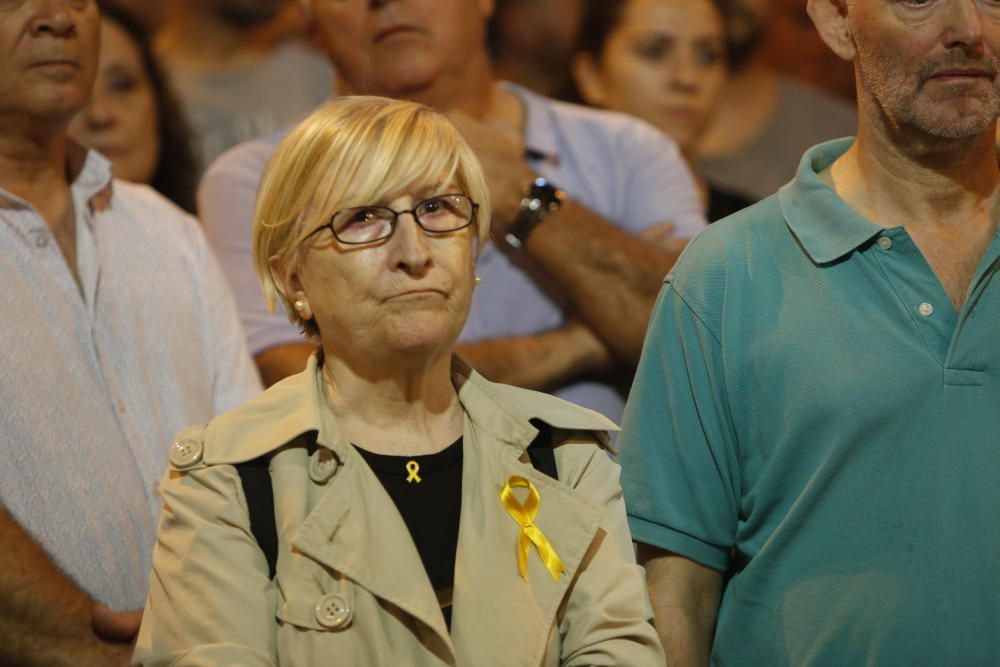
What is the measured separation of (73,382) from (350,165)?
1.01 m

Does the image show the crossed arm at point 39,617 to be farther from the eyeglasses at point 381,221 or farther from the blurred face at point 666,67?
the blurred face at point 666,67

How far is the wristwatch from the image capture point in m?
3.06

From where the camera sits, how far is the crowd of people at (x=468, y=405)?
179 centimetres

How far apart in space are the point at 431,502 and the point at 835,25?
110 centimetres

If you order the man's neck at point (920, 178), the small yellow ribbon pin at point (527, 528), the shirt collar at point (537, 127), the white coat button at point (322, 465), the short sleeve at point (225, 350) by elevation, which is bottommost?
the short sleeve at point (225, 350)

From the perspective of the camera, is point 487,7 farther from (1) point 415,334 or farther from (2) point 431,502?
(2) point 431,502

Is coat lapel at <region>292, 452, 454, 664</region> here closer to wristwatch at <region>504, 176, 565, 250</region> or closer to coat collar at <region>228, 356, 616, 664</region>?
coat collar at <region>228, 356, 616, 664</region>

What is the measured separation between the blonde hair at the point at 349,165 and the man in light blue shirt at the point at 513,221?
1.07 m

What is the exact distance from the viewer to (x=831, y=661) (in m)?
2.01

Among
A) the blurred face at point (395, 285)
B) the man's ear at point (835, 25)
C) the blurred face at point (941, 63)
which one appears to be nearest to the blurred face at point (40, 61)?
the blurred face at point (395, 285)

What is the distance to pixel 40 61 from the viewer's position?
104 inches

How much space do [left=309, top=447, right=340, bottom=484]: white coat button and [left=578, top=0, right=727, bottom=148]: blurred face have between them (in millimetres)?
1857

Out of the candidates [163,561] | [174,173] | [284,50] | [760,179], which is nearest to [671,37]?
[760,179]

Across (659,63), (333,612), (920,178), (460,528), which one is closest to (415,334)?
(460,528)
